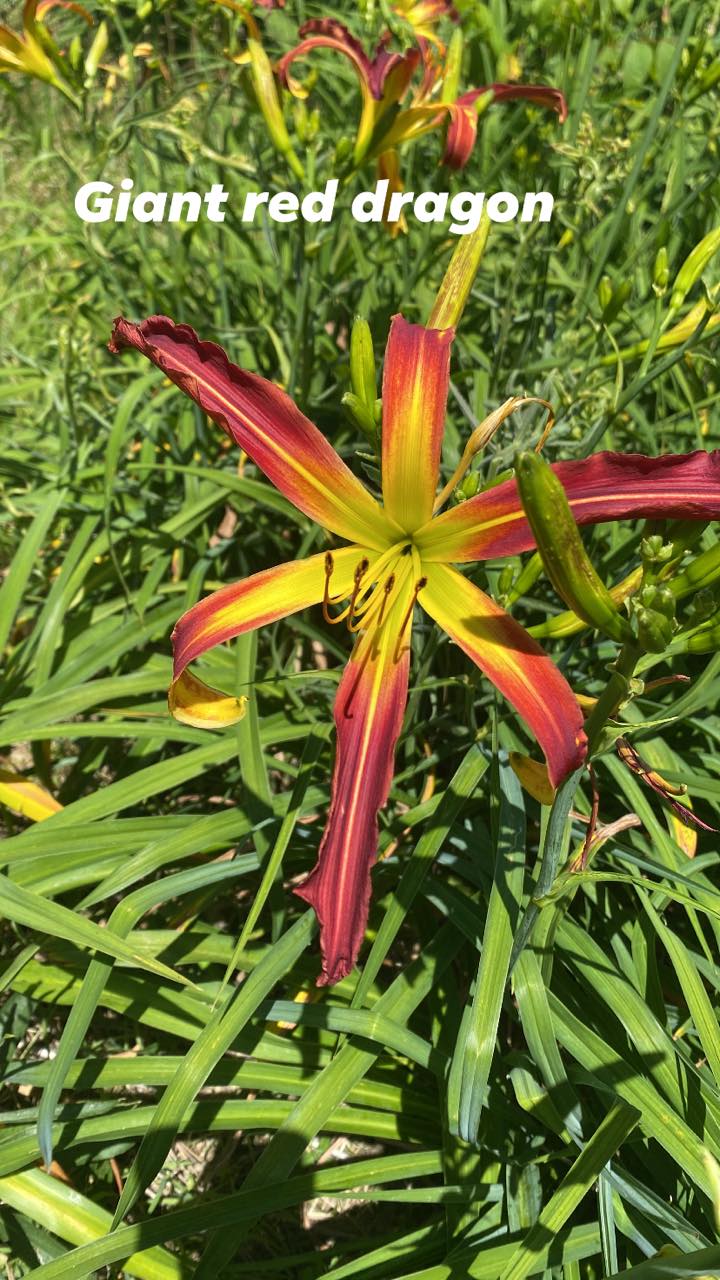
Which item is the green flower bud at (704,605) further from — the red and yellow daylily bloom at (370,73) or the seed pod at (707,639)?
the red and yellow daylily bloom at (370,73)

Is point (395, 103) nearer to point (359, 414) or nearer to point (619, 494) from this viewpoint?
point (359, 414)

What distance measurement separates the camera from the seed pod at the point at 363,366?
1.14m

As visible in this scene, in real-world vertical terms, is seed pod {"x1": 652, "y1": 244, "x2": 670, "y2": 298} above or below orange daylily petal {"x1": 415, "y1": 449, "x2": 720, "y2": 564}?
above

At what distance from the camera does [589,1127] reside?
1.30 meters

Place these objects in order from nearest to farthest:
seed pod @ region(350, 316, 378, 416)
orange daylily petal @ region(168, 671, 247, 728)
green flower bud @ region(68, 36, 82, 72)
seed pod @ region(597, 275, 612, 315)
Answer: orange daylily petal @ region(168, 671, 247, 728) < seed pod @ region(350, 316, 378, 416) < seed pod @ region(597, 275, 612, 315) < green flower bud @ region(68, 36, 82, 72)

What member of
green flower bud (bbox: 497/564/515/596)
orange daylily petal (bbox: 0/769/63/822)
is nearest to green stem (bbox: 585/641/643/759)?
green flower bud (bbox: 497/564/515/596)

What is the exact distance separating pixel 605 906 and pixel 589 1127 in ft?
1.05

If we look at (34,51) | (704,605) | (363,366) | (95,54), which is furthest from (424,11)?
(704,605)

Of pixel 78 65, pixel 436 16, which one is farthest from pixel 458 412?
pixel 78 65

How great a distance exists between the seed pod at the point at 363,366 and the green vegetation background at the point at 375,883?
29 cm

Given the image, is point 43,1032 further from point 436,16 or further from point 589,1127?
point 436,16

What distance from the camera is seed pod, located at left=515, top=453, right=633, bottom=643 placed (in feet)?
2.38

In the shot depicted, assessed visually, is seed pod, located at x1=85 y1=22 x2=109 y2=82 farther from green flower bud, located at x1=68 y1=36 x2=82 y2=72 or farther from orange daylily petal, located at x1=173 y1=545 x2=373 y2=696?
orange daylily petal, located at x1=173 y1=545 x2=373 y2=696

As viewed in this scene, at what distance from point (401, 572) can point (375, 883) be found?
2.23 ft
